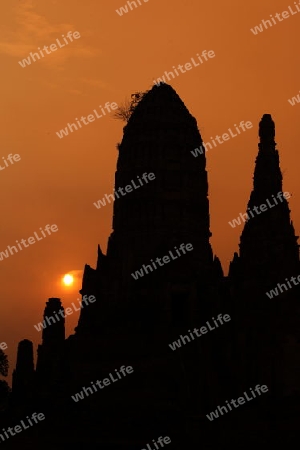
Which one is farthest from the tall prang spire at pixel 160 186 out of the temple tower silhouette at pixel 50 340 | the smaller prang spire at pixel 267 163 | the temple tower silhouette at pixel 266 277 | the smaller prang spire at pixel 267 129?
the smaller prang spire at pixel 267 129

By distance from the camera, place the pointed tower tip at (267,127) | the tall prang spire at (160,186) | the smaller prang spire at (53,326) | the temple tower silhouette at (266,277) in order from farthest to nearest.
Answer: the tall prang spire at (160,186) < the pointed tower tip at (267,127) < the smaller prang spire at (53,326) < the temple tower silhouette at (266,277)

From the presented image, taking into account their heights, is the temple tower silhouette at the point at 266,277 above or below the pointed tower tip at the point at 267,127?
below

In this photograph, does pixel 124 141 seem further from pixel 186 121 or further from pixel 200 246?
pixel 200 246

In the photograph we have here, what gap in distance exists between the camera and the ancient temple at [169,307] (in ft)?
111

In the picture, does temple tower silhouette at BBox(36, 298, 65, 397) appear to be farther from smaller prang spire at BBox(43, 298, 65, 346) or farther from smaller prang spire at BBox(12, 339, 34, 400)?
smaller prang spire at BBox(12, 339, 34, 400)

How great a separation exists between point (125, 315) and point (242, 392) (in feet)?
27.4

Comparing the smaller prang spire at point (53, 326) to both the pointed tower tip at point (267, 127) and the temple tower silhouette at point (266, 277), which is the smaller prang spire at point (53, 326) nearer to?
the temple tower silhouette at point (266, 277)

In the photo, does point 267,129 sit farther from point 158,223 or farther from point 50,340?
point 50,340

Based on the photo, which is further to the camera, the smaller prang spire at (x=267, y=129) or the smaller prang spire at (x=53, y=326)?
the smaller prang spire at (x=267, y=129)

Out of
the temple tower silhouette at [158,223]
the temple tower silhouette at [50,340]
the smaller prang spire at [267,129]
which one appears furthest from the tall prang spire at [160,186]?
the smaller prang spire at [267,129]

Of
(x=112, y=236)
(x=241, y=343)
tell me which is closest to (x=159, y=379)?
(x=241, y=343)

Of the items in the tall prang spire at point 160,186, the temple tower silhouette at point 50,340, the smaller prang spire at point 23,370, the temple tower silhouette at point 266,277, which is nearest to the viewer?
the temple tower silhouette at point 266,277

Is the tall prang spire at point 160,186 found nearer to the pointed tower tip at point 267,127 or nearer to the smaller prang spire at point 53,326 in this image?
the smaller prang spire at point 53,326

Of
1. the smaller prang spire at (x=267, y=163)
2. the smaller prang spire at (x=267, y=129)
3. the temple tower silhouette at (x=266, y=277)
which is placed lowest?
the temple tower silhouette at (x=266, y=277)
